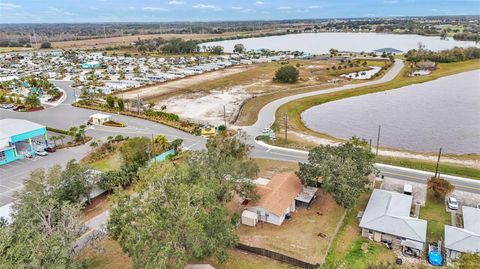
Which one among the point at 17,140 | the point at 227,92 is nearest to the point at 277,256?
the point at 17,140

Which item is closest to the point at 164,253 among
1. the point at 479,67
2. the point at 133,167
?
the point at 133,167

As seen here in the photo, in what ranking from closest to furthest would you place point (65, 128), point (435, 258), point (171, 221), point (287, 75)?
1. point (171, 221)
2. point (435, 258)
3. point (65, 128)
4. point (287, 75)

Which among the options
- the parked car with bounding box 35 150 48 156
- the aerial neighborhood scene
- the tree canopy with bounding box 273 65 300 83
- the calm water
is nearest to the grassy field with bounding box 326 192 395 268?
the aerial neighborhood scene

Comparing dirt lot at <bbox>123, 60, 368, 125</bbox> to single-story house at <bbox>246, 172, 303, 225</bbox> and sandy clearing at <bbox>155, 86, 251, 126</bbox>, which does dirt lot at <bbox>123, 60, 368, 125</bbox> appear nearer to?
sandy clearing at <bbox>155, 86, 251, 126</bbox>

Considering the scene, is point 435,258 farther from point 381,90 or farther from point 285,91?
point 381,90

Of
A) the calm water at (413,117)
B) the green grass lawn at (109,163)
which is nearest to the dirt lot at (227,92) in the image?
the calm water at (413,117)

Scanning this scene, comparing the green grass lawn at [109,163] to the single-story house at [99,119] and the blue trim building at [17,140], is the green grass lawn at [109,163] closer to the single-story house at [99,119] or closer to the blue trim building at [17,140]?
the blue trim building at [17,140]

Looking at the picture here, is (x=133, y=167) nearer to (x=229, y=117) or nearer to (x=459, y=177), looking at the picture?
(x=229, y=117)
